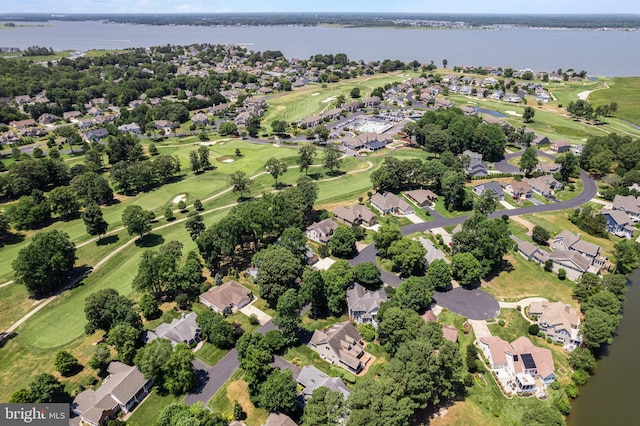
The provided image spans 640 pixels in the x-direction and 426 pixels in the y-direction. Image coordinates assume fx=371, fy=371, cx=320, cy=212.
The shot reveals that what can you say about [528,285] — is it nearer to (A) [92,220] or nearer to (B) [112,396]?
(B) [112,396]

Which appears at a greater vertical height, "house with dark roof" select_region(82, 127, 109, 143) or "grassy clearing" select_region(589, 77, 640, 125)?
"house with dark roof" select_region(82, 127, 109, 143)

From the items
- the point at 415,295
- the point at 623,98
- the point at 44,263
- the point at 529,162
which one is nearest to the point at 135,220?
the point at 44,263

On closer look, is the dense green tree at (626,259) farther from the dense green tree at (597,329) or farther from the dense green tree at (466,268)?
the dense green tree at (466,268)

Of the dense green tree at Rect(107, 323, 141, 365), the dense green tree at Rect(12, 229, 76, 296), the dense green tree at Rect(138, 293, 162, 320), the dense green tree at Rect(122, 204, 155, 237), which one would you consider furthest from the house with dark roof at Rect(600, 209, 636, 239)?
the dense green tree at Rect(12, 229, 76, 296)

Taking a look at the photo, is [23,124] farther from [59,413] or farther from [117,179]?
[59,413]

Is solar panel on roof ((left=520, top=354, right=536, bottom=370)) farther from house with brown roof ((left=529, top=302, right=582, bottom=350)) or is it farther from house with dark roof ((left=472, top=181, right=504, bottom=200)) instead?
house with dark roof ((left=472, top=181, right=504, bottom=200))

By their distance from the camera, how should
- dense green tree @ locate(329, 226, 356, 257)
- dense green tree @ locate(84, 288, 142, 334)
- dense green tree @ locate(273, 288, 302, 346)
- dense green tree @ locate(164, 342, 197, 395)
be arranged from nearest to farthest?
1. dense green tree @ locate(164, 342, 197, 395)
2. dense green tree @ locate(273, 288, 302, 346)
3. dense green tree @ locate(84, 288, 142, 334)
4. dense green tree @ locate(329, 226, 356, 257)

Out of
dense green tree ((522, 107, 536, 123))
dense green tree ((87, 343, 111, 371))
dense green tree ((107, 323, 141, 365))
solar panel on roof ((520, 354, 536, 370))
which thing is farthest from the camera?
dense green tree ((522, 107, 536, 123))
